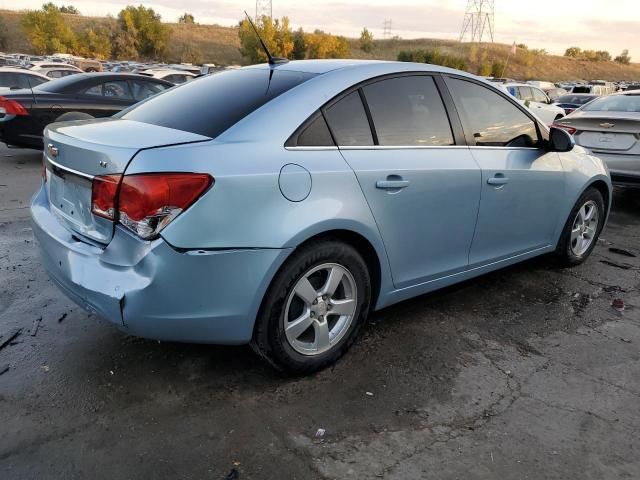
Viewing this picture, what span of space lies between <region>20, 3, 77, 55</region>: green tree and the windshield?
6618 centimetres

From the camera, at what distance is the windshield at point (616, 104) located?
7517mm

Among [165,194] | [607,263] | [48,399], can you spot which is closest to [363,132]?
[165,194]

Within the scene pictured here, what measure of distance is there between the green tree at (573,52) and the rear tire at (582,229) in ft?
396

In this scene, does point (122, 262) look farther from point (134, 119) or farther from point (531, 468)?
point (531, 468)

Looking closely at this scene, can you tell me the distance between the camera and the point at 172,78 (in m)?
18.7

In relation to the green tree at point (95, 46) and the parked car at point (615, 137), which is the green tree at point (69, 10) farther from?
the parked car at point (615, 137)

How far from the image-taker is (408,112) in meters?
3.40

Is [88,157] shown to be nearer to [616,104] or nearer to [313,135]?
[313,135]

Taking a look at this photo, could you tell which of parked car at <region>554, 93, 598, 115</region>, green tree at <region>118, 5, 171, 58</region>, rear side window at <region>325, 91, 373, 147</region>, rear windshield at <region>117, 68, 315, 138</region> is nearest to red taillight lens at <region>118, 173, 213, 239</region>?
rear windshield at <region>117, 68, 315, 138</region>

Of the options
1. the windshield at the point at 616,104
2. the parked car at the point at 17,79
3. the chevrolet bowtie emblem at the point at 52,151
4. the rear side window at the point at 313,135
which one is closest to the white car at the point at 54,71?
the parked car at the point at 17,79

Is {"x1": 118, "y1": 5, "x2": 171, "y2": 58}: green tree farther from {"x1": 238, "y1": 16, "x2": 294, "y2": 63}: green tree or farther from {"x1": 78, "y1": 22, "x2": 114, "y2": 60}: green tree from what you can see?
{"x1": 238, "y1": 16, "x2": 294, "y2": 63}: green tree

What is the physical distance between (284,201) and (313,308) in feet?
2.03

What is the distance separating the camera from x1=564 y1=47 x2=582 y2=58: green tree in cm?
11212

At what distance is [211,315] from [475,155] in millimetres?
2028
